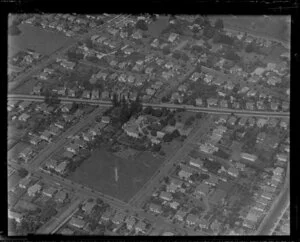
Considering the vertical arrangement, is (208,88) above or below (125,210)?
above

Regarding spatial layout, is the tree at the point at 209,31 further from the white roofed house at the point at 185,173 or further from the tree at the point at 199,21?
the white roofed house at the point at 185,173

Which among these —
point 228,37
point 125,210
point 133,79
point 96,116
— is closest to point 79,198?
point 125,210

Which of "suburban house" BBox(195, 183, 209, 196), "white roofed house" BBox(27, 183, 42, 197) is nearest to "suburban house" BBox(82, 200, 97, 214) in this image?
"white roofed house" BBox(27, 183, 42, 197)

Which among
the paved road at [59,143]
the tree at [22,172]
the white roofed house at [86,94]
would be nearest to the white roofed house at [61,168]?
the paved road at [59,143]

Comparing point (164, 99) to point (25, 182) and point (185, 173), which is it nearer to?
point (185, 173)

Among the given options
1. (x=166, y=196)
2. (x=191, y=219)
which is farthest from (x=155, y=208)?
(x=191, y=219)

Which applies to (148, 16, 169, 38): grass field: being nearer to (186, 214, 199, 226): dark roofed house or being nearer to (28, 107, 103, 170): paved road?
(28, 107, 103, 170): paved road
